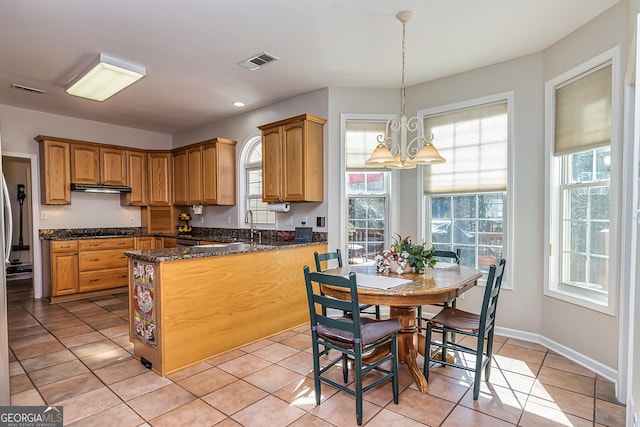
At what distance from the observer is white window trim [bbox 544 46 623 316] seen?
2.56 m

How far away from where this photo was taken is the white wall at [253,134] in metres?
4.26

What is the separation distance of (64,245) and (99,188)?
106 cm

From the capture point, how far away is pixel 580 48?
290 centimetres

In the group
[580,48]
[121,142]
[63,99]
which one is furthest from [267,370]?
[121,142]

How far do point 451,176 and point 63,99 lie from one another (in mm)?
5104

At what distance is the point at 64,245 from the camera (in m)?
4.86

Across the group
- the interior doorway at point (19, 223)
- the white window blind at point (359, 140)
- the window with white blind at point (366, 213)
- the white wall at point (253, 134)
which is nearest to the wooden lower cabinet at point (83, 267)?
the white wall at point (253, 134)

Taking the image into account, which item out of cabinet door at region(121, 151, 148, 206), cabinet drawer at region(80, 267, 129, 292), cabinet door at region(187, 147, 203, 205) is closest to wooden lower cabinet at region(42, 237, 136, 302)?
cabinet drawer at region(80, 267, 129, 292)

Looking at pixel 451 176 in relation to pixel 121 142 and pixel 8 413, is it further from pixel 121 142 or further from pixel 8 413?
pixel 121 142

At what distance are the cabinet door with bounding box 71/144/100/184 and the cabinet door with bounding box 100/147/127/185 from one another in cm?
7

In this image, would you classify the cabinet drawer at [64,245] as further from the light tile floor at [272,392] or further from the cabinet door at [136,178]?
the light tile floor at [272,392]

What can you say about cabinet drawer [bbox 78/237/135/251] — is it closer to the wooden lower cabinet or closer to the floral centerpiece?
the wooden lower cabinet

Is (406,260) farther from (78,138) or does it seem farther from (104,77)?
(78,138)

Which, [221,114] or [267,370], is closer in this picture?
[267,370]
